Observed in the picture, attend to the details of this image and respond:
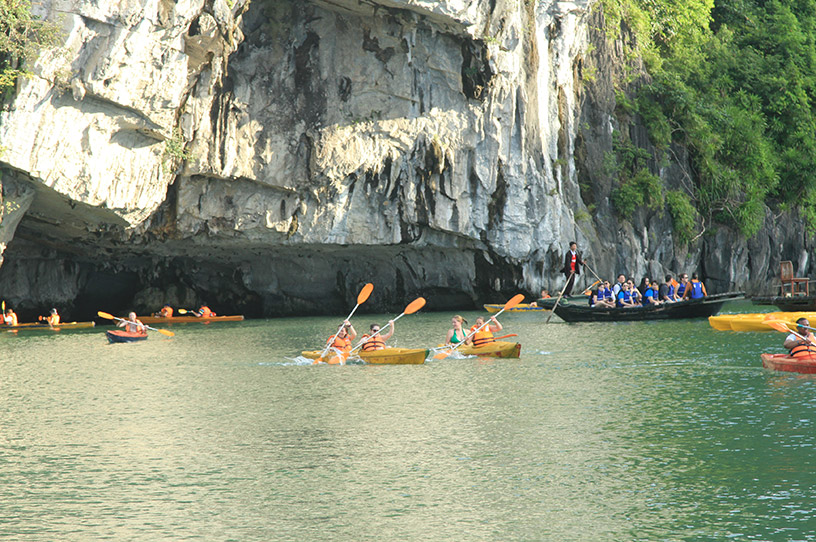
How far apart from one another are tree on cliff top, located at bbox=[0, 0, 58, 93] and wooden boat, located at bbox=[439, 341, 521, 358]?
12.9m

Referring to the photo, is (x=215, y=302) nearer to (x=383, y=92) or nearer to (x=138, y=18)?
(x=383, y=92)

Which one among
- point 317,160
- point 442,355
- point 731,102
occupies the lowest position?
point 442,355

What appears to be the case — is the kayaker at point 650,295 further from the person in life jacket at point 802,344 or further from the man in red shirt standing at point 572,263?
the person in life jacket at point 802,344

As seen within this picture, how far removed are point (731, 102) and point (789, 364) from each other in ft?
93.4

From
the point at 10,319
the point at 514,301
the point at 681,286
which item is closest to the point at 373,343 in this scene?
the point at 514,301

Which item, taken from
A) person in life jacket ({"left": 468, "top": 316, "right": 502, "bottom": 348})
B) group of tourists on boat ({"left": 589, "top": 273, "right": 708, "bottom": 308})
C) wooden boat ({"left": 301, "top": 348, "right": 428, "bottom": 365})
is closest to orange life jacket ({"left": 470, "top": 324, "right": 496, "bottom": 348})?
person in life jacket ({"left": 468, "top": 316, "right": 502, "bottom": 348})

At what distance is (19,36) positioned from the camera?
2100cm

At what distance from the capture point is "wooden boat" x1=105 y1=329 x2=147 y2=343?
76.4 ft

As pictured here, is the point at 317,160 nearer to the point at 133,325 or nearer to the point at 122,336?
the point at 133,325

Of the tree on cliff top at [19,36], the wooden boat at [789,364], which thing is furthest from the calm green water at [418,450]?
the tree on cliff top at [19,36]

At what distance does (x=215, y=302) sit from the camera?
120 ft

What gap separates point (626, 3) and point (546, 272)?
14257 millimetres

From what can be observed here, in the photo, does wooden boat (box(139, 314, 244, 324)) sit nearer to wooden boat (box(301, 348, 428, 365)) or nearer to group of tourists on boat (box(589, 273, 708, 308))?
group of tourists on boat (box(589, 273, 708, 308))

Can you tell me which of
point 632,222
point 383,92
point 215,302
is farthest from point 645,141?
point 215,302
